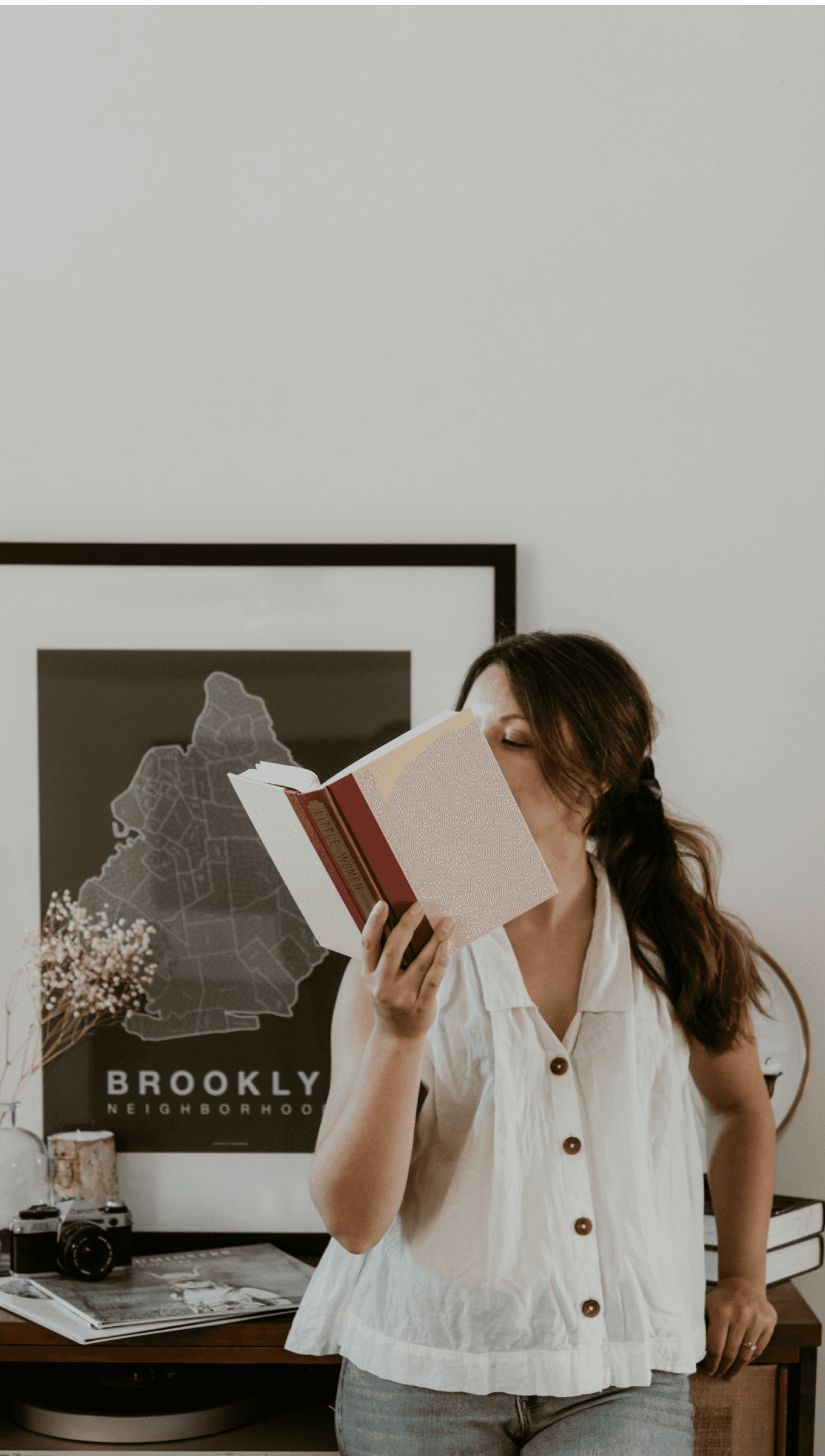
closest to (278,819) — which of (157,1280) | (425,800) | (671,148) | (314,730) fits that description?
(425,800)

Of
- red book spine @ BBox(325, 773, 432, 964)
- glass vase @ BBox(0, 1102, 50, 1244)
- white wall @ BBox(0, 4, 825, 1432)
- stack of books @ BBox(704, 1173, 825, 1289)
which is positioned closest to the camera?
red book spine @ BBox(325, 773, 432, 964)

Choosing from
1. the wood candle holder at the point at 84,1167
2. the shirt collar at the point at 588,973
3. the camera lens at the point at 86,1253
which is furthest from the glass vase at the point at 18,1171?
the shirt collar at the point at 588,973

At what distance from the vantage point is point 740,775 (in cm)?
159

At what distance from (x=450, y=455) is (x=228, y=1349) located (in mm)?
1137

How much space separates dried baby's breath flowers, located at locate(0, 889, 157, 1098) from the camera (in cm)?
155

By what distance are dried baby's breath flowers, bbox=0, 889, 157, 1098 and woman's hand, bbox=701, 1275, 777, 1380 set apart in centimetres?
81

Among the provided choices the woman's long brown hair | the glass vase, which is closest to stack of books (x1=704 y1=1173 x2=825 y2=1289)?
the woman's long brown hair

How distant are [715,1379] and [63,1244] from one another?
75 cm

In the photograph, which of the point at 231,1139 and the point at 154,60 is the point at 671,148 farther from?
the point at 231,1139

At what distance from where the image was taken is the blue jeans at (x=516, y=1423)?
1.05 m

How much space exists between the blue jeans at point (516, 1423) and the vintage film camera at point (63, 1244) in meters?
0.43

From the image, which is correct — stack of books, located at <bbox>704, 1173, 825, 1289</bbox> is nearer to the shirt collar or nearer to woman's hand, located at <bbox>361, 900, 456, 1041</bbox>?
the shirt collar

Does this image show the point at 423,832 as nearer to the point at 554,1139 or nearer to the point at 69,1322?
the point at 554,1139

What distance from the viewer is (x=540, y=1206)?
1086 millimetres
